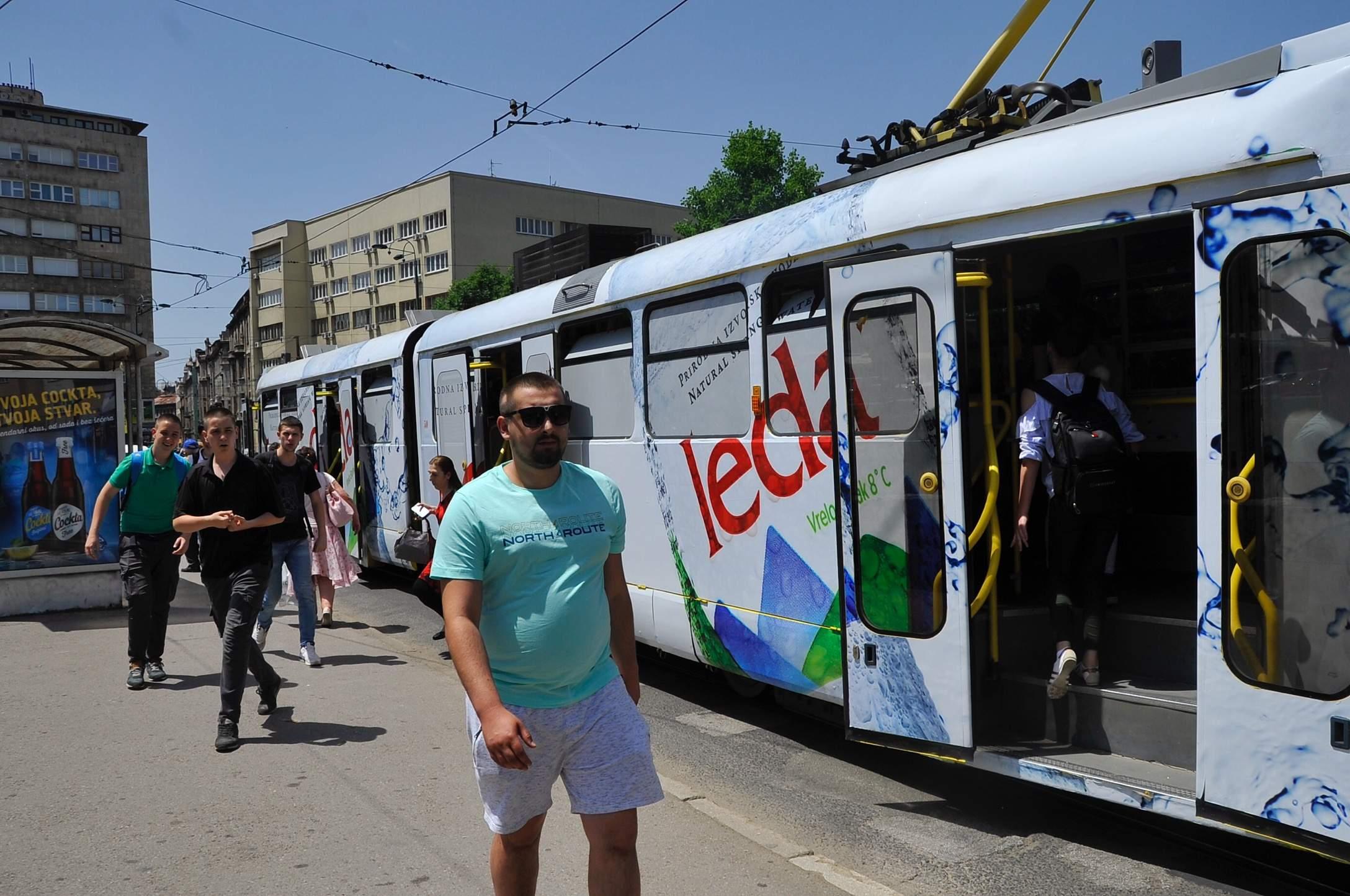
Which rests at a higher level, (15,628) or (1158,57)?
(1158,57)

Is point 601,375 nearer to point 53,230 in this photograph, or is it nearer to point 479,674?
point 479,674

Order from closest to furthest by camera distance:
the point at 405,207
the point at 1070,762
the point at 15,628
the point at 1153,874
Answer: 1. the point at 1153,874
2. the point at 1070,762
3. the point at 15,628
4. the point at 405,207

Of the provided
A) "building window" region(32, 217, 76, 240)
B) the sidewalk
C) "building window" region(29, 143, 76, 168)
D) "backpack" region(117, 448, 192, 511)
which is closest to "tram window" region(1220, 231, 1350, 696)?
the sidewalk

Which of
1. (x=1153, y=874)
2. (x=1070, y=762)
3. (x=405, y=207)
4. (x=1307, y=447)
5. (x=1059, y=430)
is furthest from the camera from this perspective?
(x=405, y=207)

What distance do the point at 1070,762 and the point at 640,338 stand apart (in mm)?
3837

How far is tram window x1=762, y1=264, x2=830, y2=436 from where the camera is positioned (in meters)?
5.75

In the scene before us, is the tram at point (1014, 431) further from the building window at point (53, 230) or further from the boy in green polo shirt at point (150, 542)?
the building window at point (53, 230)

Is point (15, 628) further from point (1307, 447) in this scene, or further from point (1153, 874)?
point (1307, 447)

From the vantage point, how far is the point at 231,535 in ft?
21.2

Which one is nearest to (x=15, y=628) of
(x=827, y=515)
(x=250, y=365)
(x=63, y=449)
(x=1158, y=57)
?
(x=63, y=449)

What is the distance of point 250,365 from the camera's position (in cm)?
7962

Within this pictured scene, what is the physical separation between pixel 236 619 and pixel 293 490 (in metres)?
2.52

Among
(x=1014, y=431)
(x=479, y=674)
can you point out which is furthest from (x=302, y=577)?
(x=479, y=674)

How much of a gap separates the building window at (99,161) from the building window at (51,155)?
0.67 metres
